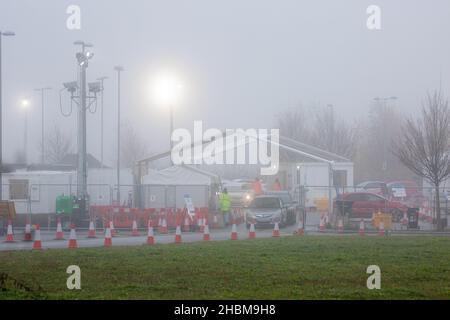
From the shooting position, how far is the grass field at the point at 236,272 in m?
11.0

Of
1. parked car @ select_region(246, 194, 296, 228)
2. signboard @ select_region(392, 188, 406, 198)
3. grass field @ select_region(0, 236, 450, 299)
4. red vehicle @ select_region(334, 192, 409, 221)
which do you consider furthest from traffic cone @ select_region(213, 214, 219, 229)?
grass field @ select_region(0, 236, 450, 299)

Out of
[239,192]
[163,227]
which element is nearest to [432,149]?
[163,227]

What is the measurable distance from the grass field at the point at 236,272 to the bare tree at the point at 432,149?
9.88 metres

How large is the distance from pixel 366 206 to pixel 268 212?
457 cm

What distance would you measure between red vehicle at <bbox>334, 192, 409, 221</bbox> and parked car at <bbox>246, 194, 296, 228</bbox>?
244 centimetres

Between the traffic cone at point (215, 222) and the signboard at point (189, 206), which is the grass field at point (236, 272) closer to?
the signboard at point (189, 206)

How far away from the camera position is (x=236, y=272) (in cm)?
1298

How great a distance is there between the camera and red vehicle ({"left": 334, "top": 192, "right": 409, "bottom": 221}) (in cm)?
2967

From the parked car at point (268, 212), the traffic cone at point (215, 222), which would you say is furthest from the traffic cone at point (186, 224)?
the parked car at point (268, 212)

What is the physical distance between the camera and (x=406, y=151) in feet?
94.4
